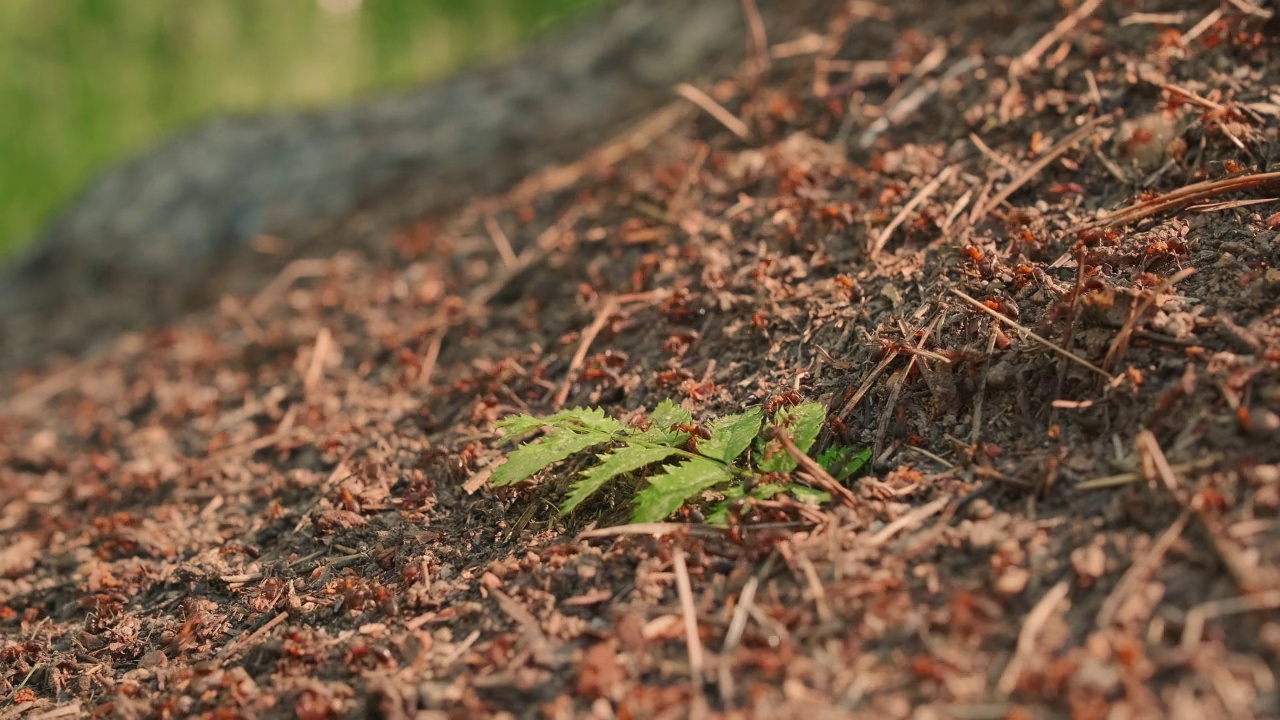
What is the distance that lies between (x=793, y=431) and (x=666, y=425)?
1.08 ft

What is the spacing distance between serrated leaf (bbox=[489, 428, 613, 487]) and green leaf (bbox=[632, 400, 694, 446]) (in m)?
0.11

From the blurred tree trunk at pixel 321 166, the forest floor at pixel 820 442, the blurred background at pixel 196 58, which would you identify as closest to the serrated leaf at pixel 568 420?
the forest floor at pixel 820 442

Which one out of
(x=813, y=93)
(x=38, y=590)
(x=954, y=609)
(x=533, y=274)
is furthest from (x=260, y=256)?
(x=954, y=609)

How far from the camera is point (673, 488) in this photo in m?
2.13

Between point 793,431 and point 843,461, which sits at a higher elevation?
point 793,431

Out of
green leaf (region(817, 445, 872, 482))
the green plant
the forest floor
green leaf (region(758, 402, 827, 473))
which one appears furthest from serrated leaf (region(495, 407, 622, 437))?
green leaf (region(817, 445, 872, 482))

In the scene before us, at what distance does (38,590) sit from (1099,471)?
3.05 m

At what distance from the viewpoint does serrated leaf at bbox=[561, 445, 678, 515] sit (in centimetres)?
215

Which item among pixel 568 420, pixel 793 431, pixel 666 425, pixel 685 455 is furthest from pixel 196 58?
pixel 793 431

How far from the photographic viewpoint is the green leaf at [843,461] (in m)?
2.22

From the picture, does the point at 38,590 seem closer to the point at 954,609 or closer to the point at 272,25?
the point at 954,609

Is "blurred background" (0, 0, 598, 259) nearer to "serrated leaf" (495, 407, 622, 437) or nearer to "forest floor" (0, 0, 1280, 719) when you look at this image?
"forest floor" (0, 0, 1280, 719)

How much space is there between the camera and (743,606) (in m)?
1.90

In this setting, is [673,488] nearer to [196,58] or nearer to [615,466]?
[615,466]
